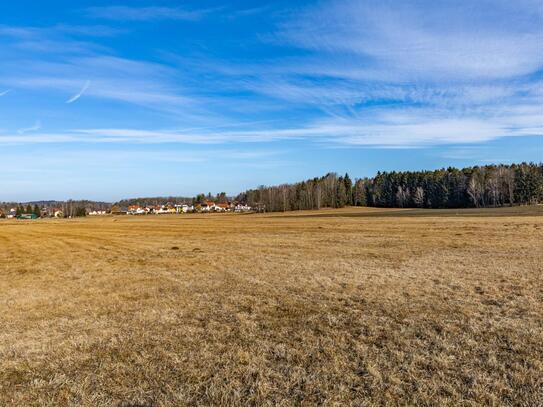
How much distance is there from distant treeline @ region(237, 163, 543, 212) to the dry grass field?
11176 cm

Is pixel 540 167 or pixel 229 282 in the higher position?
pixel 540 167

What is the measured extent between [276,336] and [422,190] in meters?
133

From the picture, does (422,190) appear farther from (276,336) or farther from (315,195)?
(276,336)

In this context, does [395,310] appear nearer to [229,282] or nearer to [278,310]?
[278,310]

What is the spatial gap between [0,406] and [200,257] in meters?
15.2

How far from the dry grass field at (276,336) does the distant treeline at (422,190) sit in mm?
111764

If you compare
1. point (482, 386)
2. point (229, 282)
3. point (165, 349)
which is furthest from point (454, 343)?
point (229, 282)

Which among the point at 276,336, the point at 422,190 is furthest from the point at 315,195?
the point at 276,336

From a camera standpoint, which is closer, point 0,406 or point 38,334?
point 0,406

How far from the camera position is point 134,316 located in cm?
980

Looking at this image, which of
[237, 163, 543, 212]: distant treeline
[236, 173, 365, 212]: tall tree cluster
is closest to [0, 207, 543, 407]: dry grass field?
[237, 163, 543, 212]: distant treeline

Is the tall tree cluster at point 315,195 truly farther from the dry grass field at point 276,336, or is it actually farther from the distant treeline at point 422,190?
the dry grass field at point 276,336

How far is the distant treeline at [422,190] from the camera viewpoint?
113250 mm

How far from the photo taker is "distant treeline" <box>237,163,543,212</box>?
113250 millimetres
